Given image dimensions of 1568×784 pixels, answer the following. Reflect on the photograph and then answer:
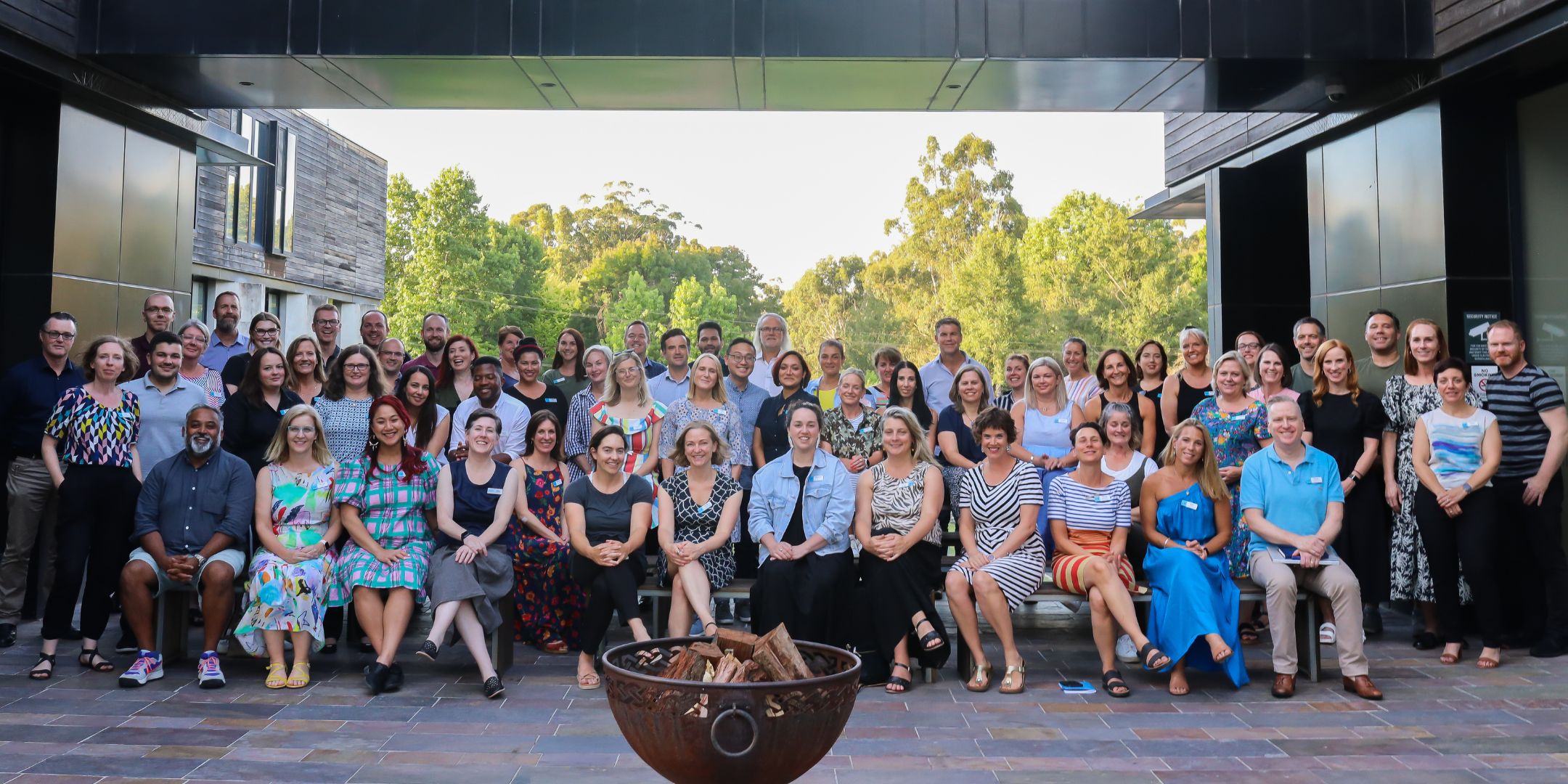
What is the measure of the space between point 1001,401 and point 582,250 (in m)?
65.4

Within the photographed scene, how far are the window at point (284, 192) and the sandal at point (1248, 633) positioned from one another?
18.7 m

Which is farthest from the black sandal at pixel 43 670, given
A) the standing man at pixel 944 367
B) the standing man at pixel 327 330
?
the standing man at pixel 944 367

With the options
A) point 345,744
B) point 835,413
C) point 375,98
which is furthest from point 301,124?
point 345,744

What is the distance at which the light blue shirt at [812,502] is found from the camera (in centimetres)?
572

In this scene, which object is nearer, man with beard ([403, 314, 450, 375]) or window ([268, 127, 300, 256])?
man with beard ([403, 314, 450, 375])

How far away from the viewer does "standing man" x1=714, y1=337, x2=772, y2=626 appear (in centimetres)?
675

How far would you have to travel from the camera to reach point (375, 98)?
758 cm

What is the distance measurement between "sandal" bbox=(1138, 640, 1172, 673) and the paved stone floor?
0.47 ft

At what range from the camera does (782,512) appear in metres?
5.82

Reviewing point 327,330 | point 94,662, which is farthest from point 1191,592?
point 327,330

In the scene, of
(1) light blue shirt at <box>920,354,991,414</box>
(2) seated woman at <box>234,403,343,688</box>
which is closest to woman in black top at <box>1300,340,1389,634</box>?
(1) light blue shirt at <box>920,354,991,414</box>

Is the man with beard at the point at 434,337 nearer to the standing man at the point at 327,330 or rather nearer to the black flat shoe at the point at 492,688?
the standing man at the point at 327,330

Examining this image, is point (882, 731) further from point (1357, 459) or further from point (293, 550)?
point (1357, 459)

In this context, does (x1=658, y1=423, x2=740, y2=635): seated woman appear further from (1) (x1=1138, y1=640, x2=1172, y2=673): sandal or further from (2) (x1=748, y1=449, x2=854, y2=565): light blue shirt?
(1) (x1=1138, y1=640, x2=1172, y2=673): sandal
